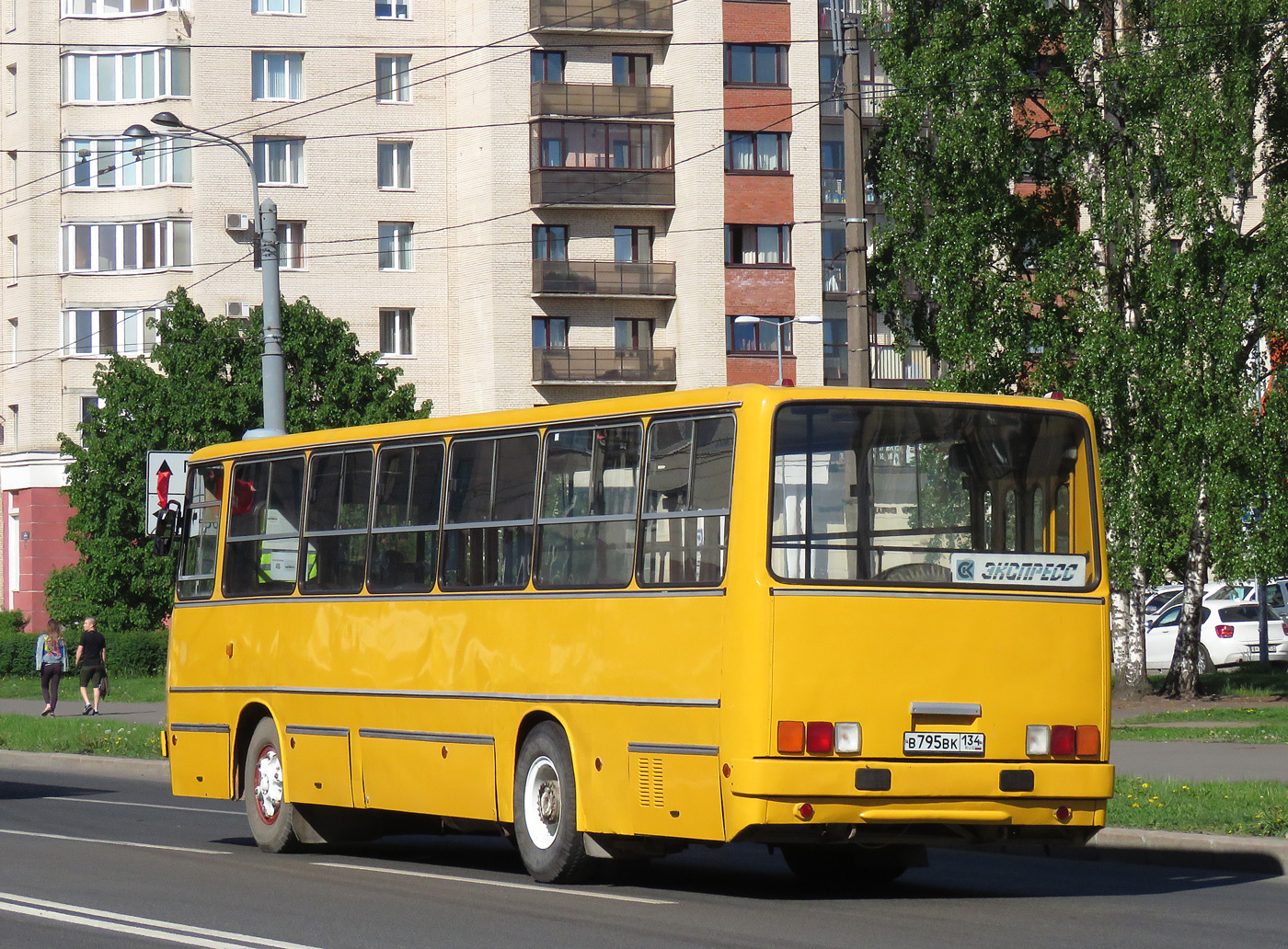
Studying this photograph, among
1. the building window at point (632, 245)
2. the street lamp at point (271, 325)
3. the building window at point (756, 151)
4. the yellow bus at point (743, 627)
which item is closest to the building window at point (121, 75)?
the building window at point (632, 245)

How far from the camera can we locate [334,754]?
14.8m

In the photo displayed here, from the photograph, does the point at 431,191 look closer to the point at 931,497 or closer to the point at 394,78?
the point at 394,78

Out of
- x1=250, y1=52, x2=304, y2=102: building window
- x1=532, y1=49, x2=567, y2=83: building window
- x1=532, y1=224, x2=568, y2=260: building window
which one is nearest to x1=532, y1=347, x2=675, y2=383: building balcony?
x1=532, y1=224, x2=568, y2=260: building window

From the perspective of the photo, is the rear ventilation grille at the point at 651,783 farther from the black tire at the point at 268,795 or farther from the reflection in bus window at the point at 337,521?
the black tire at the point at 268,795

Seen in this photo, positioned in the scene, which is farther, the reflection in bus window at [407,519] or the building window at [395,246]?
the building window at [395,246]

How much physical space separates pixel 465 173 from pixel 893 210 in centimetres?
3422

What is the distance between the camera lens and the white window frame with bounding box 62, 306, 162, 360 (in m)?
63.6

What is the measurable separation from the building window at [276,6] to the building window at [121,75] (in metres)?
2.49

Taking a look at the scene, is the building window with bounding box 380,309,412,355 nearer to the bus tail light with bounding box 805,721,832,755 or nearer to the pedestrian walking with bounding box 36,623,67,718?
the pedestrian walking with bounding box 36,623,67,718

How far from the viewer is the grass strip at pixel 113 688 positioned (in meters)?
43.6

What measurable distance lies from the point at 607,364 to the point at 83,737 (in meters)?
39.3

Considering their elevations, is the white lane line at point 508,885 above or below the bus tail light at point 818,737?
below

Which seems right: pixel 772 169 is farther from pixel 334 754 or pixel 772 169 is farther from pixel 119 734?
pixel 334 754

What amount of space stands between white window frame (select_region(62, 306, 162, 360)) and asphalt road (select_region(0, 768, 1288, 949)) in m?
48.8
